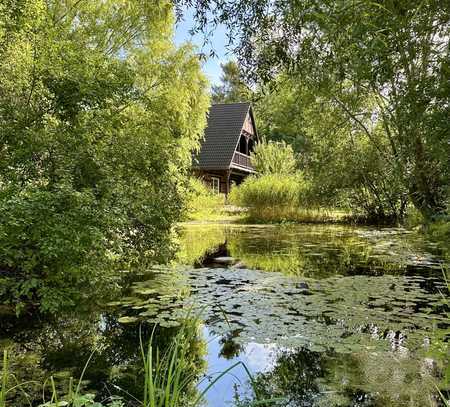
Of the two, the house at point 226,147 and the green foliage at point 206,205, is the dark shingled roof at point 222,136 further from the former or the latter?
the green foliage at point 206,205

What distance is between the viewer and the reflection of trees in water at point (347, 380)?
2.63 metres

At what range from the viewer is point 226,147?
22984mm

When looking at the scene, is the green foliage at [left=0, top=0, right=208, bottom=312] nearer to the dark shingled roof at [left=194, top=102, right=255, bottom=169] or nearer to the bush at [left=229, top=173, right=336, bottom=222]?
the bush at [left=229, top=173, right=336, bottom=222]

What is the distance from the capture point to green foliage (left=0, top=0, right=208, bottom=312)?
11.7 feet

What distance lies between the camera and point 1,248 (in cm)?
333

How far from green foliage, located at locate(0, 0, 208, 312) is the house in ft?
52.5

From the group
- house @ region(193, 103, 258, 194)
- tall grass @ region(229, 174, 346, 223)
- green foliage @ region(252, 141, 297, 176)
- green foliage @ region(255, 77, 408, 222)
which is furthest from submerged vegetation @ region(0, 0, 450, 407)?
house @ region(193, 103, 258, 194)

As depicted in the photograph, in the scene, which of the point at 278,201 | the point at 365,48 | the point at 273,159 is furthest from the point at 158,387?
the point at 273,159

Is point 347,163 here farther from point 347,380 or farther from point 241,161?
point 347,380

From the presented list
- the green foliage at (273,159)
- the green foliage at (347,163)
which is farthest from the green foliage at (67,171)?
the green foliage at (273,159)

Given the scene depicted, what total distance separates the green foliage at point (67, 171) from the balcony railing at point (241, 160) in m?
16.7

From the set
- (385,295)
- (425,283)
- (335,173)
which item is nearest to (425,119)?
(385,295)

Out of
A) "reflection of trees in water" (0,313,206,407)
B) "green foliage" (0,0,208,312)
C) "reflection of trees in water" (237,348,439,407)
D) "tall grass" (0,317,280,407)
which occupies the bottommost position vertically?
"reflection of trees in water" (237,348,439,407)

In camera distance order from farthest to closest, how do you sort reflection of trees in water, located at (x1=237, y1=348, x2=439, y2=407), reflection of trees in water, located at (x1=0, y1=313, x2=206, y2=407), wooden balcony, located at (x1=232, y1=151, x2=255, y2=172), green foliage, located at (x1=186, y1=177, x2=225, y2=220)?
wooden balcony, located at (x1=232, y1=151, x2=255, y2=172) < green foliage, located at (x1=186, y1=177, x2=225, y2=220) < reflection of trees in water, located at (x1=0, y1=313, x2=206, y2=407) < reflection of trees in water, located at (x1=237, y1=348, x2=439, y2=407)
